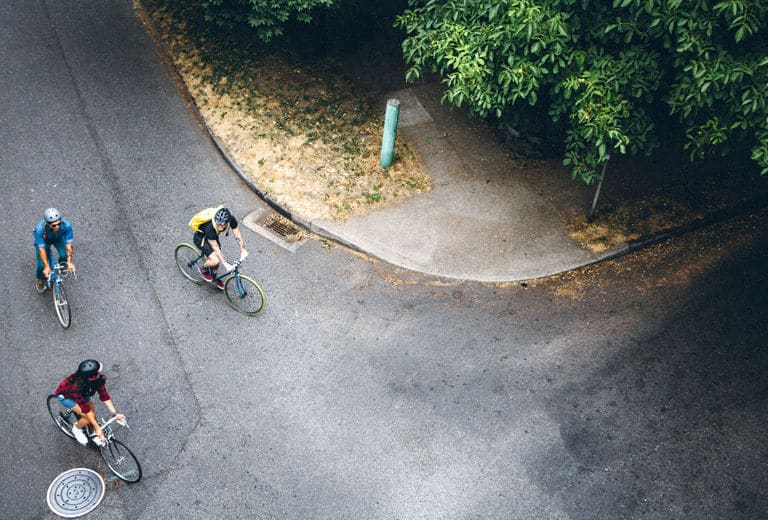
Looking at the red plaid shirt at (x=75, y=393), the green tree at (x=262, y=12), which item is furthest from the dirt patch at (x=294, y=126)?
the red plaid shirt at (x=75, y=393)

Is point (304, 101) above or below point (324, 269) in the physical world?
above

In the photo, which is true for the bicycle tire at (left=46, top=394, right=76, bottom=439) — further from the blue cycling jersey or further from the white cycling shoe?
the blue cycling jersey

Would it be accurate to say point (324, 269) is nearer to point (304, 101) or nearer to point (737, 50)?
point (304, 101)

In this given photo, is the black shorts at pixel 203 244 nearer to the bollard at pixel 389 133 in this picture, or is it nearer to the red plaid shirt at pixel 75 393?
the red plaid shirt at pixel 75 393

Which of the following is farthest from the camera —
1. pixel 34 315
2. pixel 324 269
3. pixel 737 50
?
pixel 324 269

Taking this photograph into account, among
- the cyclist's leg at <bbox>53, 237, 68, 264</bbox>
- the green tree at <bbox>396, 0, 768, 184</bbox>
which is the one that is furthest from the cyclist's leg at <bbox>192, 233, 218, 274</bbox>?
the green tree at <bbox>396, 0, 768, 184</bbox>

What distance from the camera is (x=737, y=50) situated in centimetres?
799

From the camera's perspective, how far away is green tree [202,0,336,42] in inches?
438

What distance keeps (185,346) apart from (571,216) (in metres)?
6.90

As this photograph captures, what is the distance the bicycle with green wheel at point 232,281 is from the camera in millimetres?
9383

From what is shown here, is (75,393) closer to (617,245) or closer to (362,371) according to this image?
(362,371)

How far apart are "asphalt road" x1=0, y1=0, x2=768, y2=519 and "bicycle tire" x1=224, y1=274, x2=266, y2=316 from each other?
0.57 feet

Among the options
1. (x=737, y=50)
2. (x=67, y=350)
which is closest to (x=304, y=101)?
(x=67, y=350)

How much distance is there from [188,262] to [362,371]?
3.31 metres
